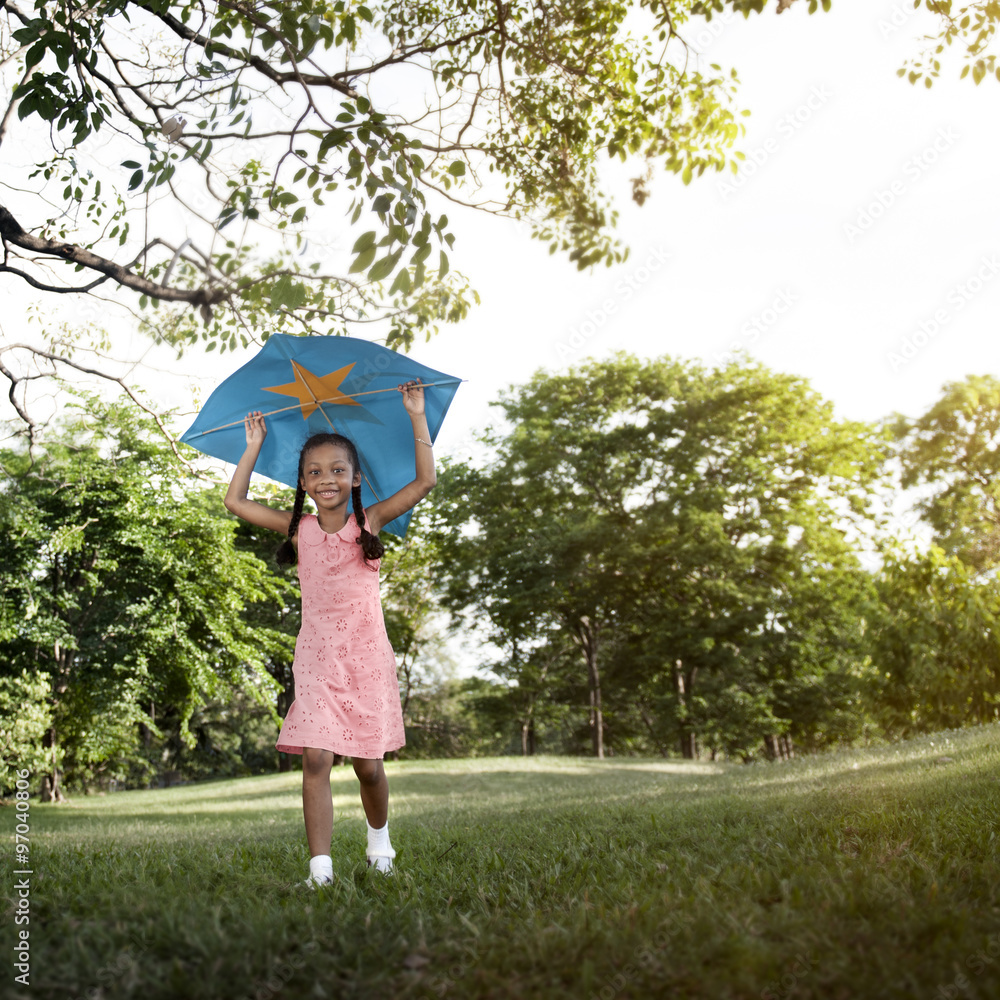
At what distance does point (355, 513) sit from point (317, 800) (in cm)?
140

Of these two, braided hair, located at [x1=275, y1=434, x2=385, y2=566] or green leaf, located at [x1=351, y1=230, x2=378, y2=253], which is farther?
green leaf, located at [x1=351, y1=230, x2=378, y2=253]

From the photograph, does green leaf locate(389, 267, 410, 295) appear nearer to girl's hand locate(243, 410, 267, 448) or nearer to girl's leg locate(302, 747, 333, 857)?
girl's hand locate(243, 410, 267, 448)

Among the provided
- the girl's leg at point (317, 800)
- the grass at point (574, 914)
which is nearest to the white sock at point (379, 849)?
the grass at point (574, 914)

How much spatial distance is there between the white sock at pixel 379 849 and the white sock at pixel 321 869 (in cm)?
47

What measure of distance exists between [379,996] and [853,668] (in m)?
25.3

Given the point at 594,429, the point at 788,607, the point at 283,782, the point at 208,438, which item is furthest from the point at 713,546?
the point at 208,438

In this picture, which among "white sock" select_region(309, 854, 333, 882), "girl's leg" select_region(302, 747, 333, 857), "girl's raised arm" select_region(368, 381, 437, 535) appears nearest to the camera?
"white sock" select_region(309, 854, 333, 882)

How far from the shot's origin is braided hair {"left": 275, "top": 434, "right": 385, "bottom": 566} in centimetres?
384

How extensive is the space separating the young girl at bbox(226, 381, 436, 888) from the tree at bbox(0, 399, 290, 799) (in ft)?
47.3

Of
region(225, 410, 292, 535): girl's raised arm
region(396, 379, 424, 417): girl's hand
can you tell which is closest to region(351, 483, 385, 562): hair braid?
region(225, 410, 292, 535): girl's raised arm

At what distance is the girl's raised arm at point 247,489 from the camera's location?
13.1 feet
